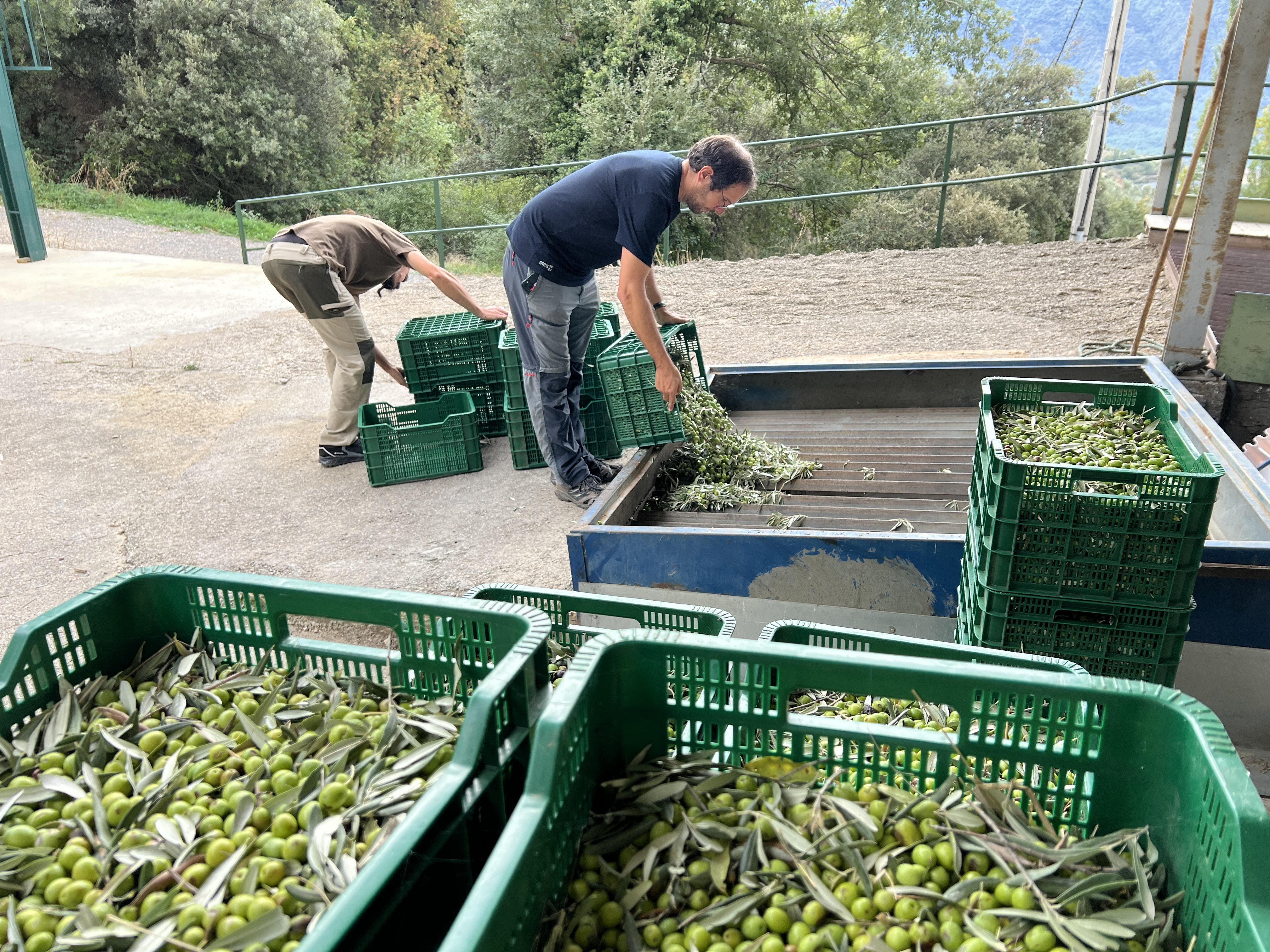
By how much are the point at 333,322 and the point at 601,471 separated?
194cm

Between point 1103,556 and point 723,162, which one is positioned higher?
point 723,162

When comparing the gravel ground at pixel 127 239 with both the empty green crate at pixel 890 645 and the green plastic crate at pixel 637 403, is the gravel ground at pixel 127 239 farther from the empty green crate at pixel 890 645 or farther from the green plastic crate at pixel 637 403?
the empty green crate at pixel 890 645

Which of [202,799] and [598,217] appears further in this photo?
[598,217]

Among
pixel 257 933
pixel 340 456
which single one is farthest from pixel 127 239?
pixel 257 933

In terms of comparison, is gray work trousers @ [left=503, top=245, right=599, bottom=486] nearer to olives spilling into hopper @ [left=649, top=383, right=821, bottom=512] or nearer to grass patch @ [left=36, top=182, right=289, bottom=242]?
olives spilling into hopper @ [left=649, top=383, right=821, bottom=512]

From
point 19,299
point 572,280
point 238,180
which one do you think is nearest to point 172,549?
point 572,280

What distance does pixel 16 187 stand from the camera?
11.9 meters

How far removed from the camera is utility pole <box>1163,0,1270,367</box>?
4.79 m

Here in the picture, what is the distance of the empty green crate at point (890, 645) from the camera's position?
6.32 feet

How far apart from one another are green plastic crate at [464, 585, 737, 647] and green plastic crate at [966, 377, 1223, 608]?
0.86 meters

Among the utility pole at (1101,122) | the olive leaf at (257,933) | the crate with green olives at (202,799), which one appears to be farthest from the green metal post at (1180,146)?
the olive leaf at (257,933)

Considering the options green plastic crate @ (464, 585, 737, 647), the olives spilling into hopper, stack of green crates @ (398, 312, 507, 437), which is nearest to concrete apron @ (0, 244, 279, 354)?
stack of green crates @ (398, 312, 507, 437)

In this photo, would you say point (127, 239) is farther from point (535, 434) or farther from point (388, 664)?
point (388, 664)

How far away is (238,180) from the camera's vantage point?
24812mm
